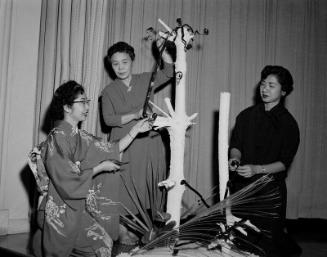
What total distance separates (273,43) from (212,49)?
0.61m

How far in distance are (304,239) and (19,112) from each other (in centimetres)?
230

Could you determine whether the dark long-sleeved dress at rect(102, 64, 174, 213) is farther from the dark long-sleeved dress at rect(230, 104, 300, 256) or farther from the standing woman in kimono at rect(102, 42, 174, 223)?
the dark long-sleeved dress at rect(230, 104, 300, 256)

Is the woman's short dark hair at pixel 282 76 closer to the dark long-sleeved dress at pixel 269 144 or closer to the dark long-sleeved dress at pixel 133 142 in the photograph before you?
the dark long-sleeved dress at pixel 269 144

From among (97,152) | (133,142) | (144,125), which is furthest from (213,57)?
(97,152)

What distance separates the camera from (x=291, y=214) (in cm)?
398

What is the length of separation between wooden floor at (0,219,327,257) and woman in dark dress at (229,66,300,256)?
30cm

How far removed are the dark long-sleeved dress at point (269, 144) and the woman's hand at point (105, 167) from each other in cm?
77

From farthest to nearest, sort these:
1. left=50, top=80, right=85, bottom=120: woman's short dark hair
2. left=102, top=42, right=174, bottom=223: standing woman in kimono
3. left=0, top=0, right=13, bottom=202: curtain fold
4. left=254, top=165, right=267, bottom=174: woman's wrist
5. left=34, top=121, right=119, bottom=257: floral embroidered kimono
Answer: left=0, top=0, right=13, bottom=202: curtain fold < left=102, top=42, right=174, bottom=223: standing woman in kimono < left=254, top=165, right=267, bottom=174: woman's wrist < left=50, top=80, right=85, bottom=120: woman's short dark hair < left=34, top=121, right=119, bottom=257: floral embroidered kimono

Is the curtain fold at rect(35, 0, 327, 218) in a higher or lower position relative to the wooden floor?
higher

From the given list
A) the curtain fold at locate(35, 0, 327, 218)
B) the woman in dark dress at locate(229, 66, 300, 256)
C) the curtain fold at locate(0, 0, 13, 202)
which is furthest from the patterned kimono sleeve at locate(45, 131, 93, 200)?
the woman in dark dress at locate(229, 66, 300, 256)

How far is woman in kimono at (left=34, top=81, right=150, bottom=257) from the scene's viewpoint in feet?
7.53

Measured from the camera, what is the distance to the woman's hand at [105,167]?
2.37 meters

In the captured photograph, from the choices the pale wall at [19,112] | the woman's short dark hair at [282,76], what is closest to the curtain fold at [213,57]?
the pale wall at [19,112]

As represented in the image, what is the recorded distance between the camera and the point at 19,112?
10.0 ft
